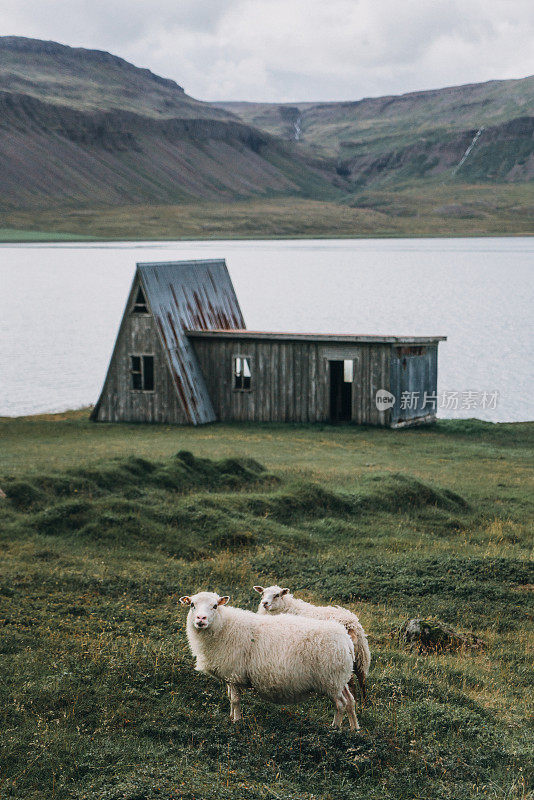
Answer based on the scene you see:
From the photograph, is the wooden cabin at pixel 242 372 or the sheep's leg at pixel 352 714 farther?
the wooden cabin at pixel 242 372

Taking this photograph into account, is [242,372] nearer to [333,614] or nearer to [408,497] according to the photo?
[408,497]

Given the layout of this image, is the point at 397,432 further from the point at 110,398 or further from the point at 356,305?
the point at 356,305

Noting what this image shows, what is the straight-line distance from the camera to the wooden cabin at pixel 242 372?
129ft

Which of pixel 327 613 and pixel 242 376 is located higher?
pixel 242 376

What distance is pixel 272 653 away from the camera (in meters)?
10.4

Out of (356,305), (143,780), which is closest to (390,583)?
(143,780)

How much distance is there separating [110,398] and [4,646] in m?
30.4

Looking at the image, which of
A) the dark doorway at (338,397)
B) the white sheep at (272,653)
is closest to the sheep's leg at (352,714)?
the white sheep at (272,653)

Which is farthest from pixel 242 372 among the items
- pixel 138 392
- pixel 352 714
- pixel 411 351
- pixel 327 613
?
pixel 352 714

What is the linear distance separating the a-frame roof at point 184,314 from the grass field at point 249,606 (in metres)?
6.97

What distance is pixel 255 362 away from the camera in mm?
41125

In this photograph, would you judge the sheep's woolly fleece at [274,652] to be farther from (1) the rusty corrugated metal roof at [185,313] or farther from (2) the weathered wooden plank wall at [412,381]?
(1) the rusty corrugated metal roof at [185,313]

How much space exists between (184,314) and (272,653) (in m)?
Result: 33.8

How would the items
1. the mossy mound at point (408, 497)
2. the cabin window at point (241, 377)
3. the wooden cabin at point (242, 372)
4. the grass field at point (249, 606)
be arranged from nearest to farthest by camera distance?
the grass field at point (249, 606) < the mossy mound at point (408, 497) < the wooden cabin at point (242, 372) < the cabin window at point (241, 377)
